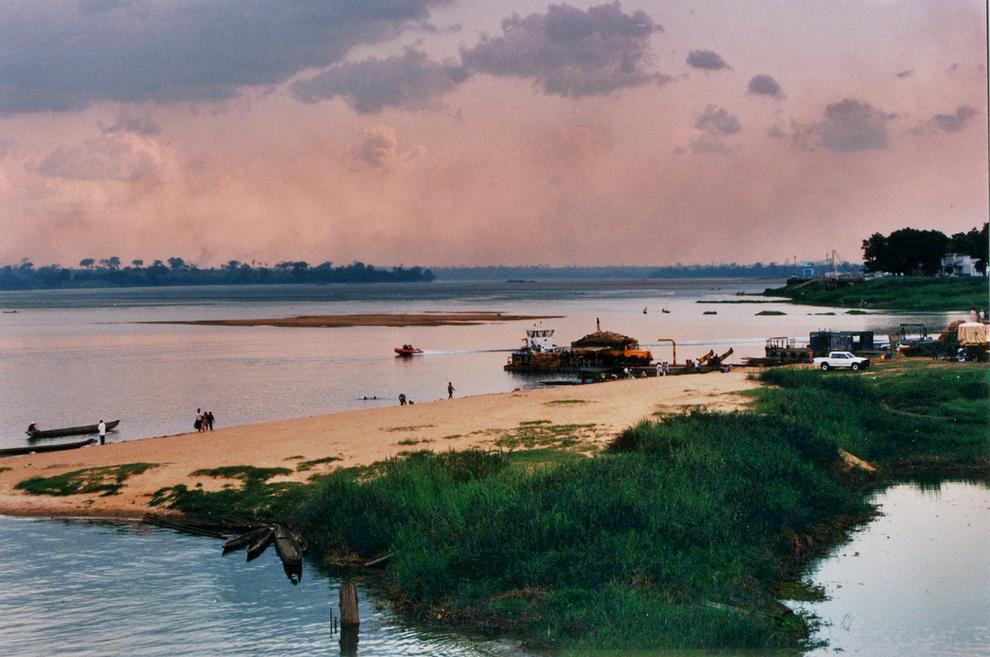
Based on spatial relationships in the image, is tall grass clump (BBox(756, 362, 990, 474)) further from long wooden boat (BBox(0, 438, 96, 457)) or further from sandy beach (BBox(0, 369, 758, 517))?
long wooden boat (BBox(0, 438, 96, 457))

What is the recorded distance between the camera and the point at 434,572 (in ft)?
92.5

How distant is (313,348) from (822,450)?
100 meters

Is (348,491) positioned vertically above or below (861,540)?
above

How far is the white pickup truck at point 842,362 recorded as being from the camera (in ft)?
240

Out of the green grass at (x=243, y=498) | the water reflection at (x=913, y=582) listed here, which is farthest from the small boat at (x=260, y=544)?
the water reflection at (x=913, y=582)

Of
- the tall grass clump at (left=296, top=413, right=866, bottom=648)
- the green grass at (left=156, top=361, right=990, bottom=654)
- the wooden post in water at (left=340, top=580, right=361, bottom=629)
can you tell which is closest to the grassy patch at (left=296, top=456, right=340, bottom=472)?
the green grass at (left=156, top=361, right=990, bottom=654)

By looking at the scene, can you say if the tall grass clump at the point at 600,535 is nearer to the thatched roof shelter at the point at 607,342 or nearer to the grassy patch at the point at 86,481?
the grassy patch at the point at 86,481

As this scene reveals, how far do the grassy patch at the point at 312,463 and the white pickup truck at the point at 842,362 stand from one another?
4222cm

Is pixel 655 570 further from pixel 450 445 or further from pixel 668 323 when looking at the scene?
pixel 668 323

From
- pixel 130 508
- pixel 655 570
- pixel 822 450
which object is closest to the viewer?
pixel 655 570

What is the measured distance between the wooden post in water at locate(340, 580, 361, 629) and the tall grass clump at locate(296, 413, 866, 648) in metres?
1.73

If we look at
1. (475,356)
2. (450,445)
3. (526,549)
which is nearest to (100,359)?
(475,356)

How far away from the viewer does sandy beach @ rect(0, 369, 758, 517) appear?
138 feet

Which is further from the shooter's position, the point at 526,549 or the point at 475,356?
the point at 475,356
